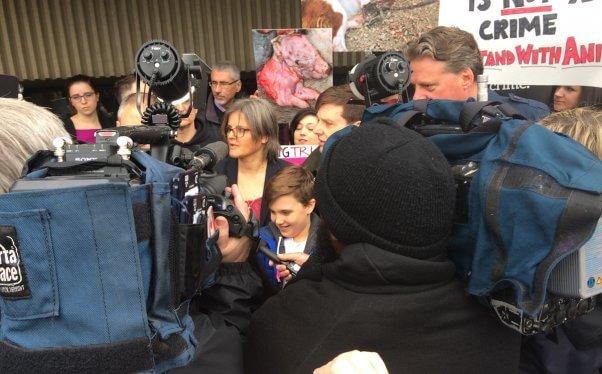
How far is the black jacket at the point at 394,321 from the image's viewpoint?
939 mm

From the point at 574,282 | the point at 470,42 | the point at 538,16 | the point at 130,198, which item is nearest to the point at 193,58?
the point at 130,198

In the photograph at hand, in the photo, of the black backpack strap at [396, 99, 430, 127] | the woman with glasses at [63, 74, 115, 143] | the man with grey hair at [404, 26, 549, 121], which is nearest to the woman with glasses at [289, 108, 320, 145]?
the man with grey hair at [404, 26, 549, 121]

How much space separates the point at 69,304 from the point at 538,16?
2565mm

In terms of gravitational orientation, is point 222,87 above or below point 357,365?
above

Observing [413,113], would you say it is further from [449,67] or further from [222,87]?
[222,87]

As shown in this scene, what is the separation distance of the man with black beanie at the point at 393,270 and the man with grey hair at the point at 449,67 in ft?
4.88

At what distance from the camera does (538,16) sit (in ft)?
8.20

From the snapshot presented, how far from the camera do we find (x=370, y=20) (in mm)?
3635

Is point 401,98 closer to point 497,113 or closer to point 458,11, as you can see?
point 497,113

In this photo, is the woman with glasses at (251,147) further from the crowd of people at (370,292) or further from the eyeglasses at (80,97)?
the eyeglasses at (80,97)

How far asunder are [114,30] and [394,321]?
160 inches

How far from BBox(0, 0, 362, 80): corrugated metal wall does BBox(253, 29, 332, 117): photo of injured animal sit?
1.02 m

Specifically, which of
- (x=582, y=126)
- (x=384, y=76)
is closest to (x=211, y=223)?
(x=384, y=76)

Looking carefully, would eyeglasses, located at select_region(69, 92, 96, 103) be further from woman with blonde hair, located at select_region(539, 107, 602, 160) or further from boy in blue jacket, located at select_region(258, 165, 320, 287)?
woman with blonde hair, located at select_region(539, 107, 602, 160)
